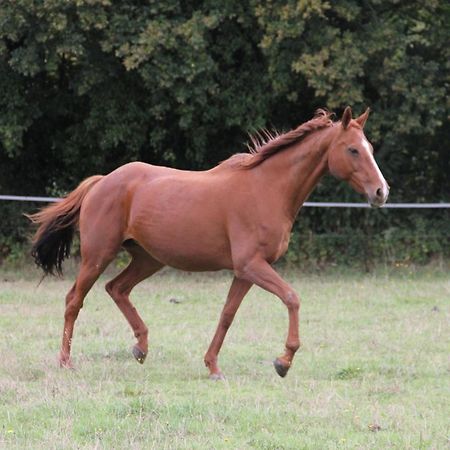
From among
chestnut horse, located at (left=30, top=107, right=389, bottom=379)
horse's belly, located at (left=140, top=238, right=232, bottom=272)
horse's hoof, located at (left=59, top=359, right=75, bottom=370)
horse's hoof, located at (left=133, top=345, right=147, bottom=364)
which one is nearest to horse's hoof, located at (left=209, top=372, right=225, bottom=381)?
chestnut horse, located at (left=30, top=107, right=389, bottom=379)

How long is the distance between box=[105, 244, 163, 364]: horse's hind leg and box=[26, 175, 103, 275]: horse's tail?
26.7 inches

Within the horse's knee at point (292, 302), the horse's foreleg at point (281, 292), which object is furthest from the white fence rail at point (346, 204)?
the horse's knee at point (292, 302)

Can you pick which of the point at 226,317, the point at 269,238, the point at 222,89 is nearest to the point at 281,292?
the point at 269,238

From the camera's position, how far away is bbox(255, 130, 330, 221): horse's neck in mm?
8367

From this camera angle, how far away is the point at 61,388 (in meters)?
7.49

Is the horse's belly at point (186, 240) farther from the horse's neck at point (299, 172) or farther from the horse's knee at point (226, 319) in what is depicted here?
the horse's neck at point (299, 172)

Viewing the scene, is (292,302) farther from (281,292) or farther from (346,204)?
(346,204)

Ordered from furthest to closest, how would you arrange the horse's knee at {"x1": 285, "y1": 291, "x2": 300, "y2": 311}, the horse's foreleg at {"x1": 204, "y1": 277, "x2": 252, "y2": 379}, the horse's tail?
the horse's tail < the horse's foreleg at {"x1": 204, "y1": 277, "x2": 252, "y2": 379} < the horse's knee at {"x1": 285, "y1": 291, "x2": 300, "y2": 311}

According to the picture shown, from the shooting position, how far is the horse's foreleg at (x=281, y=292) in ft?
25.5

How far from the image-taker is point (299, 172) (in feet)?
27.5

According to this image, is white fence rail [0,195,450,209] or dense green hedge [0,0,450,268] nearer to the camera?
dense green hedge [0,0,450,268]

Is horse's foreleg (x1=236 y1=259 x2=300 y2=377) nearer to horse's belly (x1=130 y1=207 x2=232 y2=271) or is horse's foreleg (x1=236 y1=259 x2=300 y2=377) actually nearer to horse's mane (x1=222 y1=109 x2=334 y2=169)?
horse's belly (x1=130 y1=207 x2=232 y2=271)

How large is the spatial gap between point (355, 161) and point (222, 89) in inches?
410

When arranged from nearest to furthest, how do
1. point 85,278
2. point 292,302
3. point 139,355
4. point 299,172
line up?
point 292,302
point 299,172
point 139,355
point 85,278
